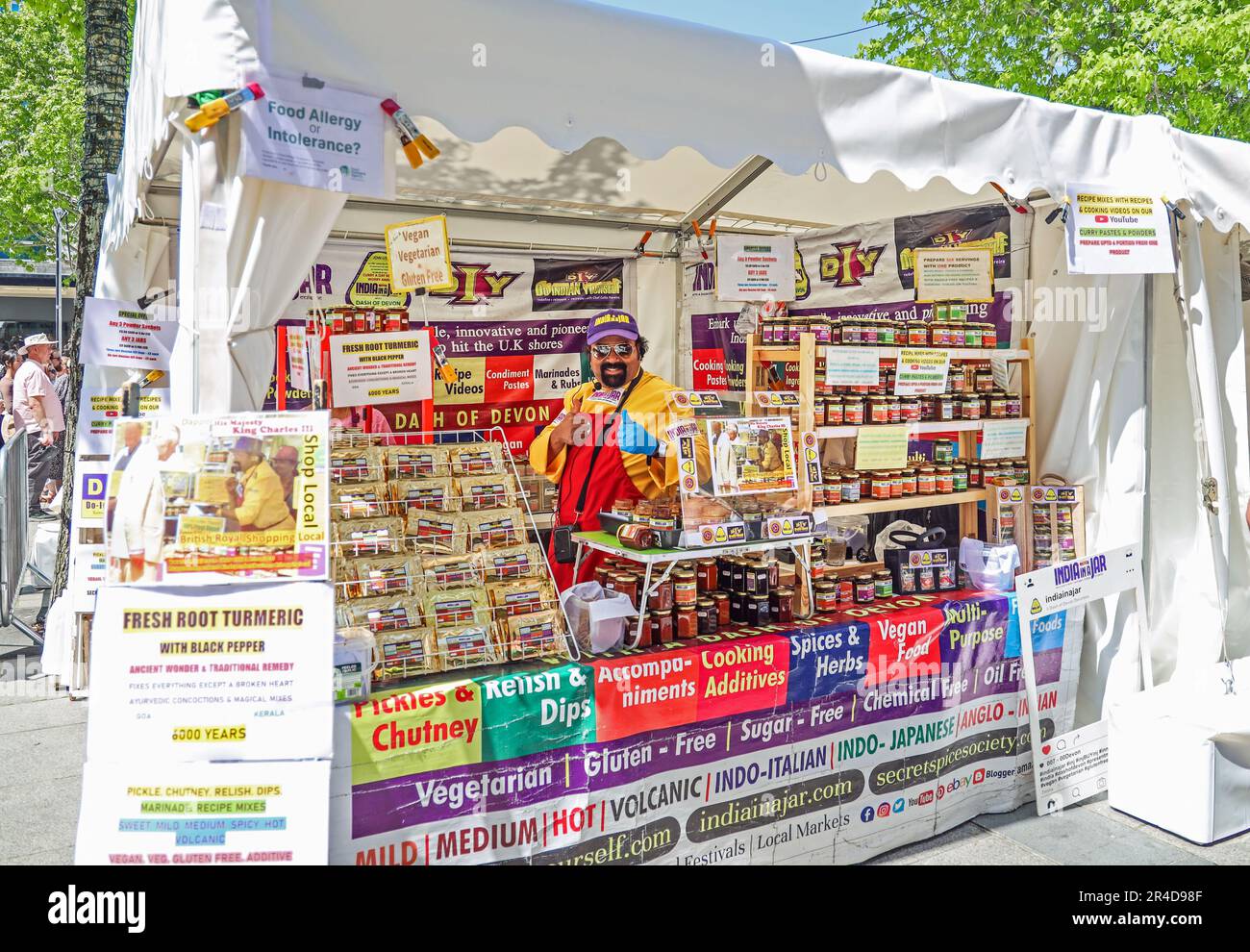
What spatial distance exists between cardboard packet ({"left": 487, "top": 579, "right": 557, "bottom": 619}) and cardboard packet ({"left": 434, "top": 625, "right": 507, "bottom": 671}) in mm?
114

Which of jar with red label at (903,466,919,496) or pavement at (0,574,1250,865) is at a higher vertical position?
jar with red label at (903,466,919,496)

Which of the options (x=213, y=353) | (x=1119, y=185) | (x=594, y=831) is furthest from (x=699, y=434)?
(x=1119, y=185)

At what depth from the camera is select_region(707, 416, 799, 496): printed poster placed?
336 cm

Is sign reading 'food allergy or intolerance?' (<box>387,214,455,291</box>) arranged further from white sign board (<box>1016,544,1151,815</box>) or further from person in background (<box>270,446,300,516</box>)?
white sign board (<box>1016,544,1151,815</box>)

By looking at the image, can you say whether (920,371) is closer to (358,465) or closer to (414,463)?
(414,463)

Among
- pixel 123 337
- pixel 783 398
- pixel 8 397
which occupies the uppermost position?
pixel 123 337

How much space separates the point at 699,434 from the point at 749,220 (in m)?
3.30

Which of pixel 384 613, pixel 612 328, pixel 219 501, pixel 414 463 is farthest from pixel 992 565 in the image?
pixel 219 501

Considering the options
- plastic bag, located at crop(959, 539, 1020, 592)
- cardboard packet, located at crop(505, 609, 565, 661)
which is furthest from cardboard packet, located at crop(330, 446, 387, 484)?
plastic bag, located at crop(959, 539, 1020, 592)

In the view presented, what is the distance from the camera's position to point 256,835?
2.29 metres

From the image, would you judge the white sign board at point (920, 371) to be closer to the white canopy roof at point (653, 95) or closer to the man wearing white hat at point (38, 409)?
the white canopy roof at point (653, 95)

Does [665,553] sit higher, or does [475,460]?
[475,460]

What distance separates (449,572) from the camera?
3.09 metres

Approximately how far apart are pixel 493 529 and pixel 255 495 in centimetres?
102
